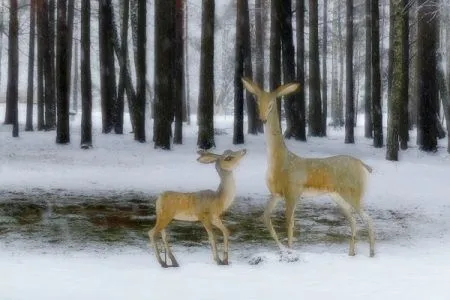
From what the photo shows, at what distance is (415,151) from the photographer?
2403 cm

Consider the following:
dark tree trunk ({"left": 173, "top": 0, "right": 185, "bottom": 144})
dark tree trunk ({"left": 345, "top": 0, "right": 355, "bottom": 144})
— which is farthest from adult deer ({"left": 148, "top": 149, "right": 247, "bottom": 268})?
dark tree trunk ({"left": 345, "top": 0, "right": 355, "bottom": 144})

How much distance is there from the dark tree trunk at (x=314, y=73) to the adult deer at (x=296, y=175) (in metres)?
21.8

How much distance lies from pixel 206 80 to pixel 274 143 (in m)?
14.1

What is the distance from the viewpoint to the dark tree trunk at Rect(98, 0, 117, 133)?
26969 mm

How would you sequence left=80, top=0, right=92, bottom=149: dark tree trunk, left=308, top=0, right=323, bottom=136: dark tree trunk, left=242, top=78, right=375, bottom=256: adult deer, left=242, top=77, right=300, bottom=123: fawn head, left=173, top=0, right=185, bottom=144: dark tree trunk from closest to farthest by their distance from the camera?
left=242, top=77, right=300, bottom=123: fawn head → left=242, top=78, right=375, bottom=256: adult deer → left=80, top=0, right=92, bottom=149: dark tree trunk → left=173, top=0, right=185, bottom=144: dark tree trunk → left=308, top=0, right=323, bottom=136: dark tree trunk

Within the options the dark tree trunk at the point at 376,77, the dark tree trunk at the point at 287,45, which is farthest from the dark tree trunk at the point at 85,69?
the dark tree trunk at the point at 376,77

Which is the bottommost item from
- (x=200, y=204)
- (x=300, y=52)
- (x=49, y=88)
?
(x=200, y=204)

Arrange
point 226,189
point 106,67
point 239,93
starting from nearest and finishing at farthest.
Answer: point 226,189
point 239,93
point 106,67

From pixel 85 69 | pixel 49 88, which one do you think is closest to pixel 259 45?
pixel 49 88

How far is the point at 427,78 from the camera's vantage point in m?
23.3

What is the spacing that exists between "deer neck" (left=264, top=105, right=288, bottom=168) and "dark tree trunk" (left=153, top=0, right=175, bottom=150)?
13.8 m

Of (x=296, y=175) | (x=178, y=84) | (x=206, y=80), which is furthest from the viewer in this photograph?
(x=178, y=84)

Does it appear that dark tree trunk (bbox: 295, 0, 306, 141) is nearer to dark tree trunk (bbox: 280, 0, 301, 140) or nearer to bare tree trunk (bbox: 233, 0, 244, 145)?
dark tree trunk (bbox: 280, 0, 301, 140)

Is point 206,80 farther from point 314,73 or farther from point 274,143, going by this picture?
point 274,143
